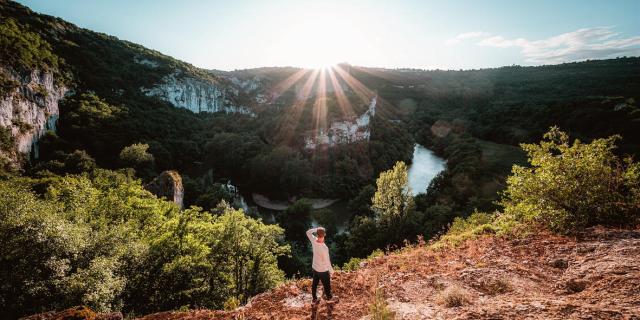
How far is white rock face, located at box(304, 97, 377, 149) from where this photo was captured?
228 feet

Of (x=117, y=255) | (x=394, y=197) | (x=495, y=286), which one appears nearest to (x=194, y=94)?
(x=394, y=197)

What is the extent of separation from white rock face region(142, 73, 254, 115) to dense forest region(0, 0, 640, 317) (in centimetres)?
312

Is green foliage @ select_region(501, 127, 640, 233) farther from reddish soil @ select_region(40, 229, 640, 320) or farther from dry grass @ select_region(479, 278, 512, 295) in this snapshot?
dry grass @ select_region(479, 278, 512, 295)

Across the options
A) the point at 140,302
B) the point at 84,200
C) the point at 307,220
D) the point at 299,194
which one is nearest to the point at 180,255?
the point at 140,302

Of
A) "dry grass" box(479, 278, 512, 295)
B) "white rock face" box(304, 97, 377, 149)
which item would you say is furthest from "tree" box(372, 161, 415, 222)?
"white rock face" box(304, 97, 377, 149)

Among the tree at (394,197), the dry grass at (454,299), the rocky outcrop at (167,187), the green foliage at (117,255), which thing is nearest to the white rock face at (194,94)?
the rocky outcrop at (167,187)

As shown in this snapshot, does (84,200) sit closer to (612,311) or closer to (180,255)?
(180,255)

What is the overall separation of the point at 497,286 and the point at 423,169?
7304 centimetres

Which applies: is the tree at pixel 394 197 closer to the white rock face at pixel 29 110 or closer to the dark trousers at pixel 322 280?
the dark trousers at pixel 322 280

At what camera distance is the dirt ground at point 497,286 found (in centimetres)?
511

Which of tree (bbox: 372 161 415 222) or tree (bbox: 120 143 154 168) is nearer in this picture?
tree (bbox: 372 161 415 222)

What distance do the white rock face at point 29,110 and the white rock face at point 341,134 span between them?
46.5m

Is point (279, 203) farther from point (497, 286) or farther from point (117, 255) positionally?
point (497, 286)

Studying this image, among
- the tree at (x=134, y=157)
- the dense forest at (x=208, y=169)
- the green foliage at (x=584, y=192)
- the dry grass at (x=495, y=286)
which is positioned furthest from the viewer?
the tree at (x=134, y=157)
